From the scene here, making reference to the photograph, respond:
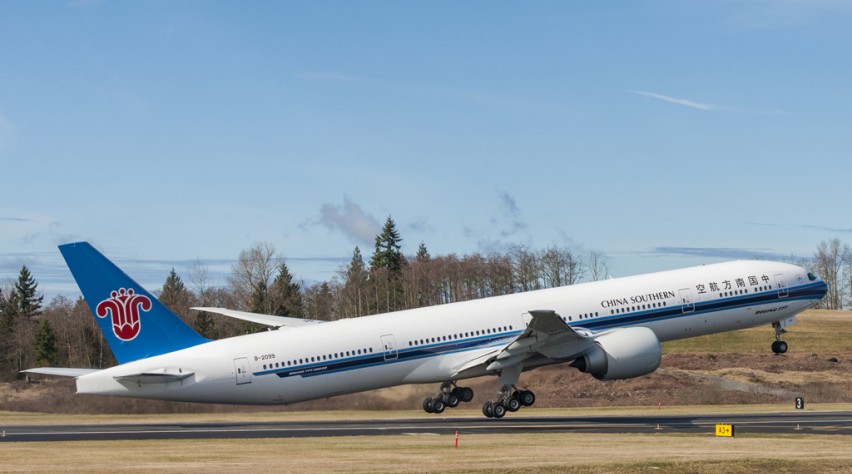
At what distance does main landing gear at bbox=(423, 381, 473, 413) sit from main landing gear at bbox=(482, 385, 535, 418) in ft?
5.46

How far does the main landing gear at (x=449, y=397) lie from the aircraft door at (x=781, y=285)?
16.8 meters

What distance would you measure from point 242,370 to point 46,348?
8927 centimetres

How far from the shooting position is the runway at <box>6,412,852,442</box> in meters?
43.5

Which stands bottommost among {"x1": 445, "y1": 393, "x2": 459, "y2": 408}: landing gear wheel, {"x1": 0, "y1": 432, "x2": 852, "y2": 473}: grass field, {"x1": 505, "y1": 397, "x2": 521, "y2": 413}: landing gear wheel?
{"x1": 0, "y1": 432, "x2": 852, "y2": 473}: grass field

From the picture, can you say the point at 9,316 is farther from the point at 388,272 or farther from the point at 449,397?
the point at 449,397

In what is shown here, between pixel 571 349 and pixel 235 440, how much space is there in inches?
634

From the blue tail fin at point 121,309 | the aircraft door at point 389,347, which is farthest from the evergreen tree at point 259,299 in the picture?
the blue tail fin at point 121,309

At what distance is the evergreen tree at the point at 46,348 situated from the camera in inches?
4875

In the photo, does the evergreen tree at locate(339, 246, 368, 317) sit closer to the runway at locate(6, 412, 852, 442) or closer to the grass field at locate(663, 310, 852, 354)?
the grass field at locate(663, 310, 852, 354)

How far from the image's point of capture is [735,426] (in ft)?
150

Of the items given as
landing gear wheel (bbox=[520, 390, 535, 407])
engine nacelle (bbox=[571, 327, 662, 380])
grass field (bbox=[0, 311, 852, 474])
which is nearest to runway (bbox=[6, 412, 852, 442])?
landing gear wheel (bbox=[520, 390, 535, 407])

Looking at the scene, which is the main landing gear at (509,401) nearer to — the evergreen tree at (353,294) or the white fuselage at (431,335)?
the white fuselage at (431,335)

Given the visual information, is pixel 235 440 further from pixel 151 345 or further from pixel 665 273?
pixel 665 273

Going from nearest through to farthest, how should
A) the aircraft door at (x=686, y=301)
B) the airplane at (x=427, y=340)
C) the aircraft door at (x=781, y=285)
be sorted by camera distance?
the airplane at (x=427, y=340)
the aircraft door at (x=686, y=301)
the aircraft door at (x=781, y=285)
